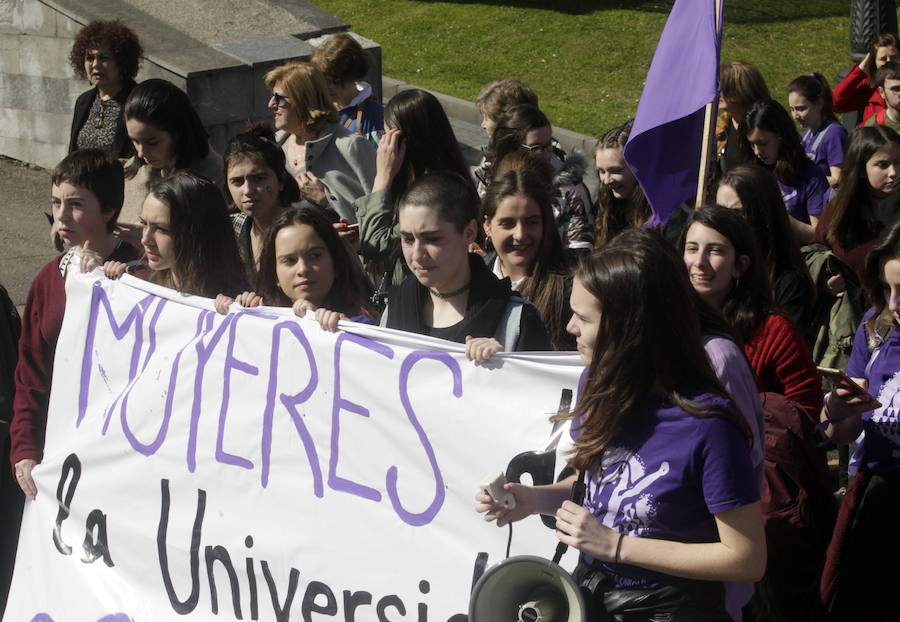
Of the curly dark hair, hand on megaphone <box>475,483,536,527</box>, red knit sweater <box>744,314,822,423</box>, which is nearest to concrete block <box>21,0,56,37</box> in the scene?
the curly dark hair

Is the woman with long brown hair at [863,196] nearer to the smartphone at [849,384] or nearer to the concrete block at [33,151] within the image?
the smartphone at [849,384]

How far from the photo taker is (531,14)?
1672cm

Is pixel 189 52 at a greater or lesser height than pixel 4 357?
greater

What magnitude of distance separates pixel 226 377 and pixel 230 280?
0.49 m

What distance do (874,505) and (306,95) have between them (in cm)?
336

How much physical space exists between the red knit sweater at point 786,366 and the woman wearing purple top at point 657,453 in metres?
1.00

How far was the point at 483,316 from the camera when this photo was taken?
3309 mm

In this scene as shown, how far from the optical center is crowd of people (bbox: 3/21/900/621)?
7.63ft

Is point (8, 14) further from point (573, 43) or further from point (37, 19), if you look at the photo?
point (573, 43)

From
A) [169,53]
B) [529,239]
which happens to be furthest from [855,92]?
[529,239]

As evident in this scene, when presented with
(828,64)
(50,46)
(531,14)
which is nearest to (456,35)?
(531,14)

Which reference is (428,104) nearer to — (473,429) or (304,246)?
(304,246)

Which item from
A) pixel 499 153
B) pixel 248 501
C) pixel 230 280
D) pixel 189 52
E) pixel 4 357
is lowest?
pixel 248 501

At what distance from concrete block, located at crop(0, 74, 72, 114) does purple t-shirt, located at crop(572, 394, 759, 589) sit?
25.7 feet
